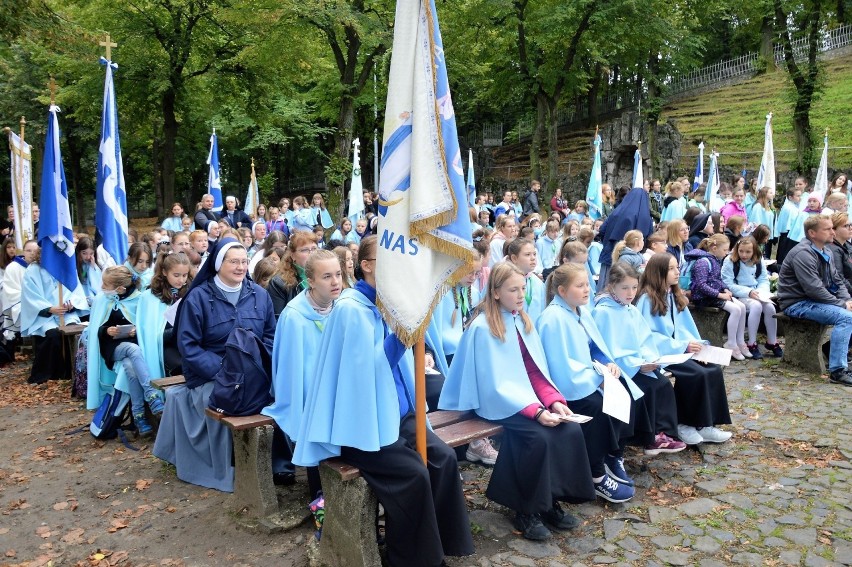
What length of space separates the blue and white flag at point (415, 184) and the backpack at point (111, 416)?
4133 millimetres

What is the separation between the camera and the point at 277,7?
20.3 metres

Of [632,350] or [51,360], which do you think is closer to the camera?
[632,350]

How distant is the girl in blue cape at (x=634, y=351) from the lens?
5.64m

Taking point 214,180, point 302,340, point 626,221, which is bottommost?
point 302,340

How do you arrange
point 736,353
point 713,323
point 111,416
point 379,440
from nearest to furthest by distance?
1. point 379,440
2. point 111,416
3. point 736,353
4. point 713,323

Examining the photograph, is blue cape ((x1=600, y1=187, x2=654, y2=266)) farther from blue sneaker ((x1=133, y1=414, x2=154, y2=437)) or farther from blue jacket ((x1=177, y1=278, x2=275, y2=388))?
blue sneaker ((x1=133, y1=414, x2=154, y2=437))

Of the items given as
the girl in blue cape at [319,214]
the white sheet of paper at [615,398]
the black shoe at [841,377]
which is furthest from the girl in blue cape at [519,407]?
the girl in blue cape at [319,214]

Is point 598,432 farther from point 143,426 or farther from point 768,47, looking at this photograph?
point 768,47

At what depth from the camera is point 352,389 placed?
3.81 metres

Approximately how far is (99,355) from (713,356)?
581cm

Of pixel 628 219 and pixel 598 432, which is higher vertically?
pixel 628 219

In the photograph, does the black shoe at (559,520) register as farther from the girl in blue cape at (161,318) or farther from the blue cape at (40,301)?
the blue cape at (40,301)

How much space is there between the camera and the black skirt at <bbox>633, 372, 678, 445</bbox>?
566 cm

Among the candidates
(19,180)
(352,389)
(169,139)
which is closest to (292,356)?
(352,389)
